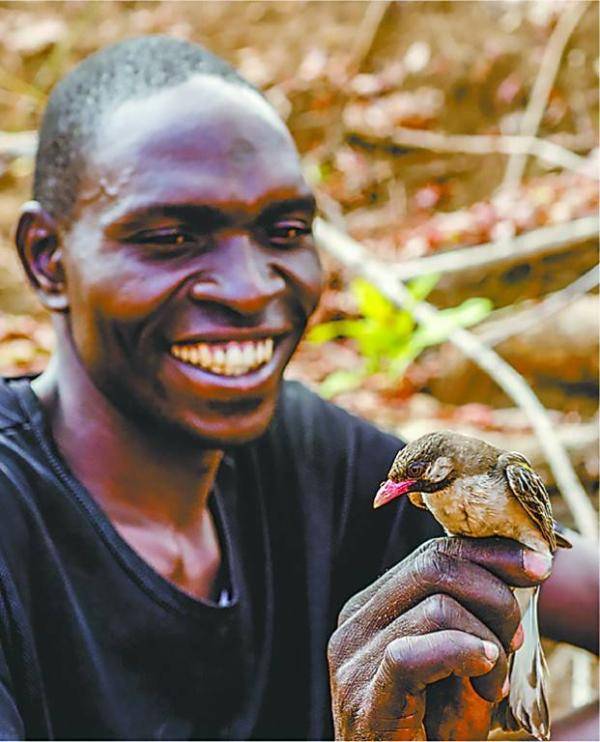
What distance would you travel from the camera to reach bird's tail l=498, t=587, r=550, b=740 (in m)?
0.92

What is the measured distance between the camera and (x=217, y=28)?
3.85 m

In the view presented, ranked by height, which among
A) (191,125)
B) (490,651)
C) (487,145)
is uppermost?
(191,125)

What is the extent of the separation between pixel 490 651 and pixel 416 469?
0.57ft

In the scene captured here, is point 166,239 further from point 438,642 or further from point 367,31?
point 367,31

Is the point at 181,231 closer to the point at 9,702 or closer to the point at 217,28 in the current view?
the point at 9,702

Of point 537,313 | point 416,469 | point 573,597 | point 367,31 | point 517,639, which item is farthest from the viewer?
point 367,31

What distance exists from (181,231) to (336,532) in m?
0.49

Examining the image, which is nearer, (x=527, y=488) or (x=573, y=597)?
(x=527, y=488)

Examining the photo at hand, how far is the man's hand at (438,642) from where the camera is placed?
83 cm

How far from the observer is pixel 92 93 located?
1267mm

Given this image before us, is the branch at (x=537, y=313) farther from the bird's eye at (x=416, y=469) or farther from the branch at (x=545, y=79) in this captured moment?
the bird's eye at (x=416, y=469)

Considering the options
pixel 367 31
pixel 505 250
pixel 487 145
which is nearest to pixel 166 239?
pixel 505 250

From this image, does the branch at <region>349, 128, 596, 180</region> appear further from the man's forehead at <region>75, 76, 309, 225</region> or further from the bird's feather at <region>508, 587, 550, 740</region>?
the bird's feather at <region>508, 587, 550, 740</region>

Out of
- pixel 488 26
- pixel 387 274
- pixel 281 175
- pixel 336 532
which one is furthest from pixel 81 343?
pixel 488 26
